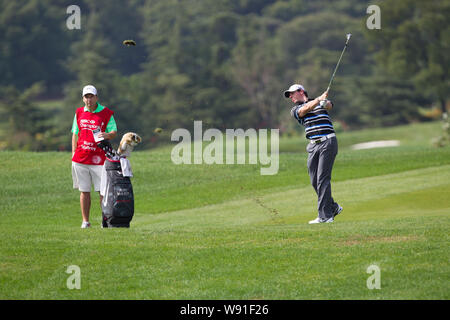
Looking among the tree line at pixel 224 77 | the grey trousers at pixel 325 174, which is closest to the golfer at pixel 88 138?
the grey trousers at pixel 325 174

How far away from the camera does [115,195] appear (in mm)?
11477

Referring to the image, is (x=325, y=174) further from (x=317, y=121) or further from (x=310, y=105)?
(x=310, y=105)

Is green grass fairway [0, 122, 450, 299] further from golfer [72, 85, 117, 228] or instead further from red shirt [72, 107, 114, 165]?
red shirt [72, 107, 114, 165]

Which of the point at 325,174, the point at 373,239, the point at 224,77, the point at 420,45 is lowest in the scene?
the point at 373,239

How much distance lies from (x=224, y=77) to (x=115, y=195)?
65491 millimetres

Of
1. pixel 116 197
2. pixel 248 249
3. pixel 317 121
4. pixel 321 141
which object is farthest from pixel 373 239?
pixel 116 197

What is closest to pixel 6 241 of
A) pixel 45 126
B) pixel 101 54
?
pixel 45 126

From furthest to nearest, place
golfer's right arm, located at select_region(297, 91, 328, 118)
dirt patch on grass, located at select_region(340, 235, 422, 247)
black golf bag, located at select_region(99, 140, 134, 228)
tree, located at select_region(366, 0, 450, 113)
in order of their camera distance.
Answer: tree, located at select_region(366, 0, 450, 113) → golfer's right arm, located at select_region(297, 91, 328, 118) → black golf bag, located at select_region(99, 140, 134, 228) → dirt patch on grass, located at select_region(340, 235, 422, 247)

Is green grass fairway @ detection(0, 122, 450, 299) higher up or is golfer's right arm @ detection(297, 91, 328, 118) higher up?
golfer's right arm @ detection(297, 91, 328, 118)

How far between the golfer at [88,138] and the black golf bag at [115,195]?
1.76ft

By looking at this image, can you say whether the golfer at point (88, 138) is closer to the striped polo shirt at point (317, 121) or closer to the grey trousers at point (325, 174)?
the striped polo shirt at point (317, 121)

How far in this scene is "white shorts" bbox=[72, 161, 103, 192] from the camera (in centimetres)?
1230

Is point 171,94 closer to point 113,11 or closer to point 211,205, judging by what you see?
point 113,11

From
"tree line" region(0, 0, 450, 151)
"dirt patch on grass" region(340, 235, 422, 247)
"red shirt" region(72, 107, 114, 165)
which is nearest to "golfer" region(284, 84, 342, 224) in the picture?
"dirt patch on grass" region(340, 235, 422, 247)
